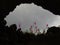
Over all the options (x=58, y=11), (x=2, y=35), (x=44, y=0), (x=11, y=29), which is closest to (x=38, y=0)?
(x=44, y=0)

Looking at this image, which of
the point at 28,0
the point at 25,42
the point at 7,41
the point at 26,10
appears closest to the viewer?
the point at 7,41

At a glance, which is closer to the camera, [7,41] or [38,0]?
[7,41]

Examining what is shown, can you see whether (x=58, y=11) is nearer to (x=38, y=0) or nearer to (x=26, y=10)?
(x=38, y=0)

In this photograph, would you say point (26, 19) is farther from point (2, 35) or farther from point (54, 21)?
point (2, 35)

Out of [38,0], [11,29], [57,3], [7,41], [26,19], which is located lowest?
[7,41]

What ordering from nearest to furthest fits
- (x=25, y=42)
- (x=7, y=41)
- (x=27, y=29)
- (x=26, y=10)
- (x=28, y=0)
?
(x=7, y=41), (x=25, y=42), (x=28, y=0), (x=26, y=10), (x=27, y=29)

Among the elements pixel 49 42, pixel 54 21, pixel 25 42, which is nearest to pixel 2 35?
pixel 25 42

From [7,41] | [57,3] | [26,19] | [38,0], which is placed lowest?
[7,41]

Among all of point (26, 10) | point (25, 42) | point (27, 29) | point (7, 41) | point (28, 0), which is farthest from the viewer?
point (27, 29)

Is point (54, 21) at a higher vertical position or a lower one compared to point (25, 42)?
higher
